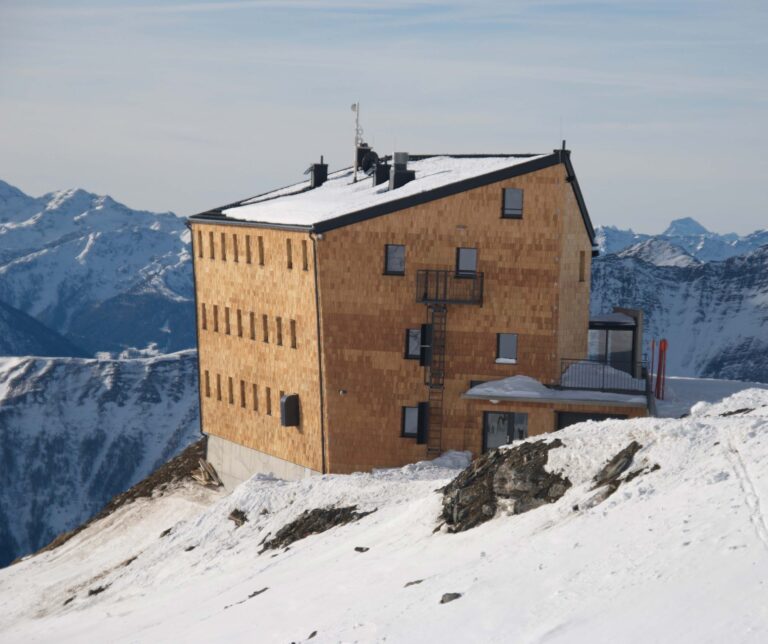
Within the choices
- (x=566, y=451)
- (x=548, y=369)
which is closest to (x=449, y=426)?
(x=548, y=369)

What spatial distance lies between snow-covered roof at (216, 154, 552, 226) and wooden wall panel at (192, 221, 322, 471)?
1095 mm

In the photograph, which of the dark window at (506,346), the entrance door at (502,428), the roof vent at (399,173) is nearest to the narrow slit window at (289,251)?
the roof vent at (399,173)

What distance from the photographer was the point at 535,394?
53312 mm

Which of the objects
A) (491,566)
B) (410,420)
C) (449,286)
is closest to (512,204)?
(449,286)

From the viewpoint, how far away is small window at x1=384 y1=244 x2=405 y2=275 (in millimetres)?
54312

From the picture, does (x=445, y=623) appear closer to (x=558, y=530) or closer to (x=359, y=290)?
(x=558, y=530)

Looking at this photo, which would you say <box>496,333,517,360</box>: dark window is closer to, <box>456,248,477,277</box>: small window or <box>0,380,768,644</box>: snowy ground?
<box>456,248,477,277</box>: small window

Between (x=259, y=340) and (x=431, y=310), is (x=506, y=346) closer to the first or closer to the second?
(x=431, y=310)

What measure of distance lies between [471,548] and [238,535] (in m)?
17.3

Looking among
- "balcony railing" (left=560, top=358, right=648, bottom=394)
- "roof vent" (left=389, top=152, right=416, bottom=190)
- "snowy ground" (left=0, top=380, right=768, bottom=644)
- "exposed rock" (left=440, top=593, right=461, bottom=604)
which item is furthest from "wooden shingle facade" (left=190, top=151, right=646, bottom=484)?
"exposed rock" (left=440, top=593, right=461, bottom=604)

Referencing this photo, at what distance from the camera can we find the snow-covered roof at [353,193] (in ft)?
180

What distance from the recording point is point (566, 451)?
37.2m

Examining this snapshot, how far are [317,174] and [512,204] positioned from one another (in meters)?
18.5

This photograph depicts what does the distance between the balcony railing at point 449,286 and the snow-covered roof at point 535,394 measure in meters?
3.27
